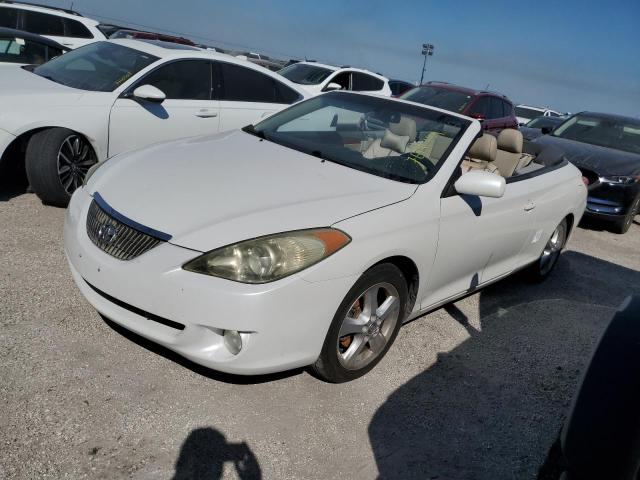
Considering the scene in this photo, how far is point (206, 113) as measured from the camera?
19.0ft

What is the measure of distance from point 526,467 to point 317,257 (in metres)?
1.44

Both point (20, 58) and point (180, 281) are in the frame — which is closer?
point (180, 281)

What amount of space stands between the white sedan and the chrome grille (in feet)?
7.05

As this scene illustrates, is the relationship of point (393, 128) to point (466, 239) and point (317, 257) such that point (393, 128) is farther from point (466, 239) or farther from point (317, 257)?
point (317, 257)

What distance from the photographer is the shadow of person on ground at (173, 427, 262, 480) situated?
2.32 m

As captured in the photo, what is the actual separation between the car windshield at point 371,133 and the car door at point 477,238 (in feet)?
1.05

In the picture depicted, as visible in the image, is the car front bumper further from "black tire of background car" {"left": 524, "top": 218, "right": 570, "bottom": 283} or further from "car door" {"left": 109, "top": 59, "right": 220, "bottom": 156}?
"black tire of background car" {"left": 524, "top": 218, "right": 570, "bottom": 283}

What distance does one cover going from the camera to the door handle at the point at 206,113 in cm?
Answer: 572

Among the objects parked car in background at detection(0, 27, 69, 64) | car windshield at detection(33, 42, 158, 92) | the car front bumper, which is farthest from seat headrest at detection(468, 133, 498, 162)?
parked car in background at detection(0, 27, 69, 64)

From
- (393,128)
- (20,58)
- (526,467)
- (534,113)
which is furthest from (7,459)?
(534,113)

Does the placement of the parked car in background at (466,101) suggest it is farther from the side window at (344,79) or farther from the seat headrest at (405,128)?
the seat headrest at (405,128)

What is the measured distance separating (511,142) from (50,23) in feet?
32.2

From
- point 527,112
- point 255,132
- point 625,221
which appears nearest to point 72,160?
point 255,132

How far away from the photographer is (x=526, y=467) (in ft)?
8.96
